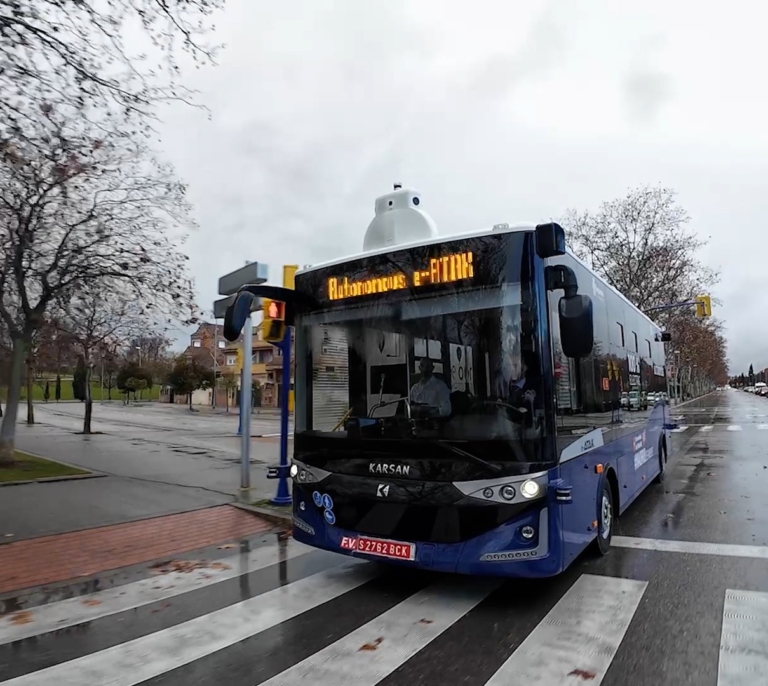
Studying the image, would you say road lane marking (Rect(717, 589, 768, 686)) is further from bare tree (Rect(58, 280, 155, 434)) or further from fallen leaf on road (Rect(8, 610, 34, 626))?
bare tree (Rect(58, 280, 155, 434))

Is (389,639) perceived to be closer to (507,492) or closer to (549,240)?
(507,492)

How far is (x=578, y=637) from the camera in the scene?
4.11m

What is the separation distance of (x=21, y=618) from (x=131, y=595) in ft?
2.79

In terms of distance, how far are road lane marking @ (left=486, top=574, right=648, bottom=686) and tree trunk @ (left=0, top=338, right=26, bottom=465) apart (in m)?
12.4

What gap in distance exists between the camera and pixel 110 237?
504 inches

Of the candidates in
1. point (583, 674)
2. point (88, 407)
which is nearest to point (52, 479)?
point (583, 674)

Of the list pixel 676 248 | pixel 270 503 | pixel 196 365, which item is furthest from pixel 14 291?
pixel 196 365

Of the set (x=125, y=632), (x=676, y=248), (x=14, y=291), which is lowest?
(x=125, y=632)

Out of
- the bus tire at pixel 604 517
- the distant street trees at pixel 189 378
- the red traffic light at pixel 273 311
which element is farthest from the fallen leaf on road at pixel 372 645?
the distant street trees at pixel 189 378

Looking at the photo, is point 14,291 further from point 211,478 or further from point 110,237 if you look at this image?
point 211,478

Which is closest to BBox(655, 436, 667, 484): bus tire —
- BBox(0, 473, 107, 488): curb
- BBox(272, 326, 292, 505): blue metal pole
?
BBox(272, 326, 292, 505): blue metal pole

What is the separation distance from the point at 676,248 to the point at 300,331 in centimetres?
3720

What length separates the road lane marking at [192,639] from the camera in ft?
12.1

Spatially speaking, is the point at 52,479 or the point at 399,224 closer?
the point at 399,224
